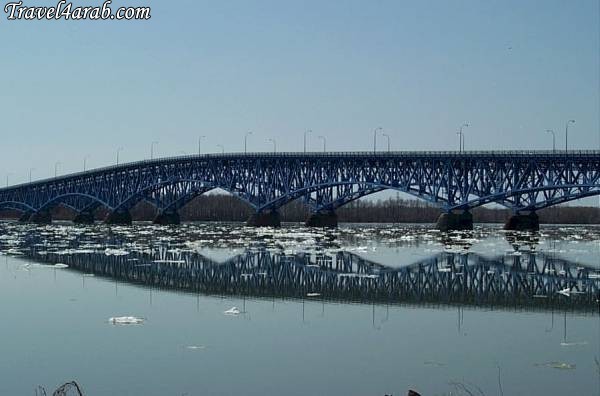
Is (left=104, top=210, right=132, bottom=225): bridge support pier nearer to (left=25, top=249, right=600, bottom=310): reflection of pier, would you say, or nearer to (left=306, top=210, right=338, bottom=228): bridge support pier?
(left=306, top=210, right=338, bottom=228): bridge support pier

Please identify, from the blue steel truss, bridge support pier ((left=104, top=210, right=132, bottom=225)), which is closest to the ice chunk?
the blue steel truss

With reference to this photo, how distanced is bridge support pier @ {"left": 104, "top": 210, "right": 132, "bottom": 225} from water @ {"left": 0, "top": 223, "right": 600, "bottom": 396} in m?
107

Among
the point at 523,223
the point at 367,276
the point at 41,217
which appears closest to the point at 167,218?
the point at 41,217

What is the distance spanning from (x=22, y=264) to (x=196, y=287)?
14207 millimetres

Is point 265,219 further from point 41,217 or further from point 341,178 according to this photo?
point 41,217

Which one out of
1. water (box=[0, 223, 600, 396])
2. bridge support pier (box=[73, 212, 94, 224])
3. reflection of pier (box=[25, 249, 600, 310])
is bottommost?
water (box=[0, 223, 600, 396])

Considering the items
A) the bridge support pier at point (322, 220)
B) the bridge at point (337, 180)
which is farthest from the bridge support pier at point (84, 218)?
the bridge support pier at point (322, 220)

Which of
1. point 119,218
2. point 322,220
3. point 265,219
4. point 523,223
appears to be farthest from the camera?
point 119,218

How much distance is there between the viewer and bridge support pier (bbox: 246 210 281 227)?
119062 mm

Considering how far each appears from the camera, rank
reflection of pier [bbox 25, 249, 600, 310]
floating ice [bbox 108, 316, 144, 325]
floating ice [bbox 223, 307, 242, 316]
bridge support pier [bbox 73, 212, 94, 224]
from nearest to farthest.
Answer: floating ice [bbox 108, 316, 144, 325] < floating ice [bbox 223, 307, 242, 316] < reflection of pier [bbox 25, 249, 600, 310] < bridge support pier [bbox 73, 212, 94, 224]

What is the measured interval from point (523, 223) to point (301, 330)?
280 feet

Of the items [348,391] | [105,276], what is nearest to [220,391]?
[348,391]

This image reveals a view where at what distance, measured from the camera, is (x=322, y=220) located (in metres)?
116

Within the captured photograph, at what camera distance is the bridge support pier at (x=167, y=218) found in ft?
440
